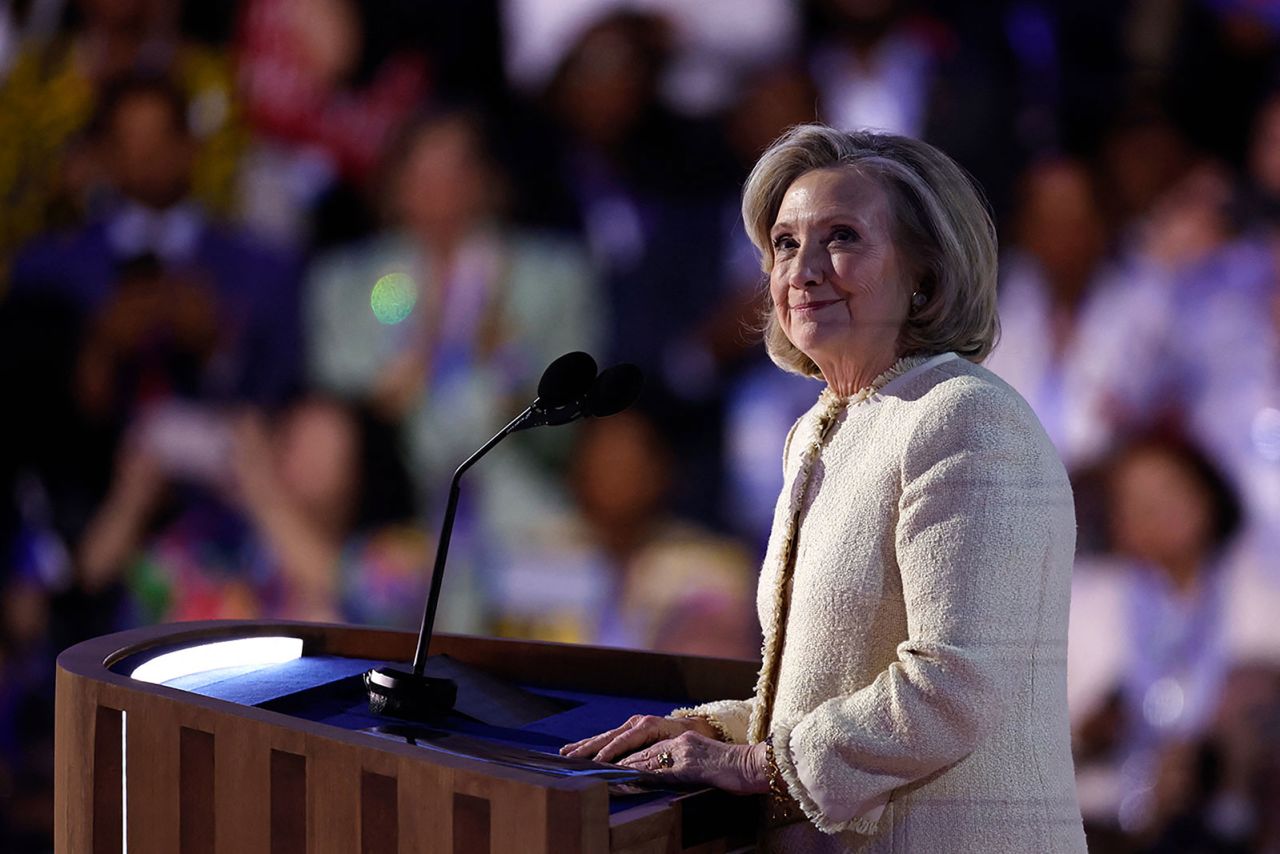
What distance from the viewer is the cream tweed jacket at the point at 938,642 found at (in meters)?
1.30

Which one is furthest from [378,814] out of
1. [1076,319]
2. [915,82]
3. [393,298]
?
A: [393,298]

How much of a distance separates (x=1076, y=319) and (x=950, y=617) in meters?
2.45

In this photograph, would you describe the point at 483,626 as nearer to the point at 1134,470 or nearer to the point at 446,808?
the point at 1134,470

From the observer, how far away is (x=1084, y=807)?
3459 mm

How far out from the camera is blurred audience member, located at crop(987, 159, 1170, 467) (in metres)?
3.46

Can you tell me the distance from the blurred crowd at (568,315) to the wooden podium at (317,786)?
720mm

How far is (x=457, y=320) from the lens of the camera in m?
4.65

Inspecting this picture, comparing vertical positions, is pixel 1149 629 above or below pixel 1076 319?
below

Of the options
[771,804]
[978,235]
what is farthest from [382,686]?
[978,235]

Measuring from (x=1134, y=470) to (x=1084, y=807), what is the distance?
0.85 m

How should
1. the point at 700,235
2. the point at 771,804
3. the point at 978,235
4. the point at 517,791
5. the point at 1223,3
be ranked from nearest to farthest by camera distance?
the point at 517,791 → the point at 771,804 → the point at 978,235 → the point at 1223,3 → the point at 700,235

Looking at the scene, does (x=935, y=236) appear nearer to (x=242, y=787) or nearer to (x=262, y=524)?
(x=242, y=787)

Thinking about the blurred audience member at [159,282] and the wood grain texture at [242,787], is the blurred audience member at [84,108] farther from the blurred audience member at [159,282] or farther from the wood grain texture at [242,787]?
the wood grain texture at [242,787]

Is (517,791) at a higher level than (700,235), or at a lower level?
lower
